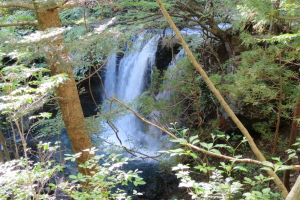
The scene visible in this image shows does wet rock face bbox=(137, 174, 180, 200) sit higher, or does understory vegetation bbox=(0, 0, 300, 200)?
understory vegetation bbox=(0, 0, 300, 200)

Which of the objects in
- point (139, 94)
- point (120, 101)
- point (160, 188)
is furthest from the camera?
point (139, 94)

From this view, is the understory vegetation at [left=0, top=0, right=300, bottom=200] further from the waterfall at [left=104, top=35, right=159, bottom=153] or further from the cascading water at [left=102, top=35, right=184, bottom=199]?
the waterfall at [left=104, top=35, right=159, bottom=153]

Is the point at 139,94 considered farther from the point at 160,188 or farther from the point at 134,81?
the point at 160,188

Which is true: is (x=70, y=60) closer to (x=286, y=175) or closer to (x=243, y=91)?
(x=243, y=91)

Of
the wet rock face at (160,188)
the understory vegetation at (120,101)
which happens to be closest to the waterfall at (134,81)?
the wet rock face at (160,188)

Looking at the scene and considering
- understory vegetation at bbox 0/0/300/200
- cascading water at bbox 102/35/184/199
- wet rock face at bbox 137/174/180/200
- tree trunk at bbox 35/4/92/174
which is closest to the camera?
understory vegetation at bbox 0/0/300/200

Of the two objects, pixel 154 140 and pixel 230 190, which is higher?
pixel 230 190

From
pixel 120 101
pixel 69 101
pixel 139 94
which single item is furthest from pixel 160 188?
pixel 120 101

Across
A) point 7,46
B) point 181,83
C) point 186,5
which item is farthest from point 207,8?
point 7,46

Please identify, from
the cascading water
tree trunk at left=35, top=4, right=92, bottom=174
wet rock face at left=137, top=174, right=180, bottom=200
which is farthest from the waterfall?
tree trunk at left=35, top=4, right=92, bottom=174

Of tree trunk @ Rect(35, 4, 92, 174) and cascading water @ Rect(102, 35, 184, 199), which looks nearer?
tree trunk @ Rect(35, 4, 92, 174)

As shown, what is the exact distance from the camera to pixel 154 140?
1038 cm

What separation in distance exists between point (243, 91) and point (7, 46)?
13.7 feet

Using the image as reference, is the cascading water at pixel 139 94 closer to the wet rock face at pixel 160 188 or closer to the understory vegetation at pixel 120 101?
the wet rock face at pixel 160 188
